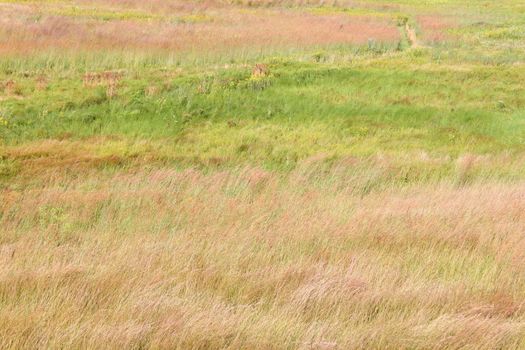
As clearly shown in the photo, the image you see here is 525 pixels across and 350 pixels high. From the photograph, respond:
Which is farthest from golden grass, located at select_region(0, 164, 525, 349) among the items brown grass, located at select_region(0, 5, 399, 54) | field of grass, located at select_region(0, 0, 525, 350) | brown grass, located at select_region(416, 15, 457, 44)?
brown grass, located at select_region(416, 15, 457, 44)

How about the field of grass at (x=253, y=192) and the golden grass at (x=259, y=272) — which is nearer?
the golden grass at (x=259, y=272)

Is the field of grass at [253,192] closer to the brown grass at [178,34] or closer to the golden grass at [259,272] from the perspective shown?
the golden grass at [259,272]

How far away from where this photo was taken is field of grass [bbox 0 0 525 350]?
388 cm

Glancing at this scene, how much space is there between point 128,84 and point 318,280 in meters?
13.3

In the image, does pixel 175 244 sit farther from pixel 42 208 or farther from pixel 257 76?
pixel 257 76

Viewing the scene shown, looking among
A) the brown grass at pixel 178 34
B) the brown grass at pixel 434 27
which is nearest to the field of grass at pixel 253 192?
the brown grass at pixel 178 34

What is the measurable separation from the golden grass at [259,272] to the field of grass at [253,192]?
20 millimetres

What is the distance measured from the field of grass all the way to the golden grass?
0.07 feet

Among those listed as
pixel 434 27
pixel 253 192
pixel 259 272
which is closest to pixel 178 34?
pixel 253 192

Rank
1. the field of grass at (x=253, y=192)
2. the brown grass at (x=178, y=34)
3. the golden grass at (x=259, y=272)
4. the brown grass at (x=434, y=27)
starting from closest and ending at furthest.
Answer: the golden grass at (x=259, y=272) < the field of grass at (x=253, y=192) < the brown grass at (x=178, y=34) < the brown grass at (x=434, y=27)

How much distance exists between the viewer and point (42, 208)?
22.9 feet

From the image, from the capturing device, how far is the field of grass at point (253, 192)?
388cm

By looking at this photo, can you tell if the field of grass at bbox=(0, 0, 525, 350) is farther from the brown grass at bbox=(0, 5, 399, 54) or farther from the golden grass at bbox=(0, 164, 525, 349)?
the brown grass at bbox=(0, 5, 399, 54)

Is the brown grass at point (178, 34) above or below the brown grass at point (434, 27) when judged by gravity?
above
